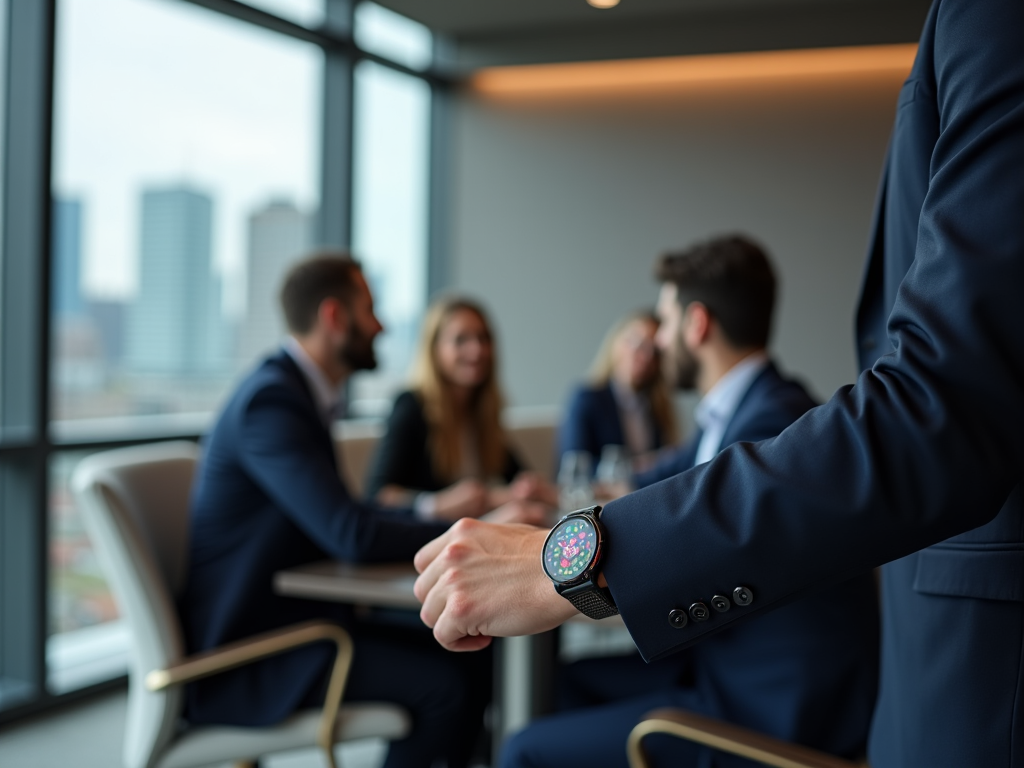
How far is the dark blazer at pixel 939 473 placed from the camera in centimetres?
75

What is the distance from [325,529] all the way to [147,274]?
2.76m

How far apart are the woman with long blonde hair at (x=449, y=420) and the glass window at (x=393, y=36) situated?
2.79 meters

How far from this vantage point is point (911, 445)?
0.75 metres

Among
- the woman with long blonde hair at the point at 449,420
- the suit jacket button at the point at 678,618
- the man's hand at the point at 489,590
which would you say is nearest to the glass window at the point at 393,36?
the woman with long blonde hair at the point at 449,420

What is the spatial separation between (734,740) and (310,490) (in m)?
1.26

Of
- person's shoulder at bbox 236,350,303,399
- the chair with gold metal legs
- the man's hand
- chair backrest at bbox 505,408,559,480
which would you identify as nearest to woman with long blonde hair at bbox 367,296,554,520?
chair backrest at bbox 505,408,559,480

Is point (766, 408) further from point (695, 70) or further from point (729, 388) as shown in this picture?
point (695, 70)

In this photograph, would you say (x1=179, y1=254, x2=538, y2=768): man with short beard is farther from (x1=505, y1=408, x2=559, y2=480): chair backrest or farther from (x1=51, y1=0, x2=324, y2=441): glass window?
(x1=505, y1=408, x2=559, y2=480): chair backrest

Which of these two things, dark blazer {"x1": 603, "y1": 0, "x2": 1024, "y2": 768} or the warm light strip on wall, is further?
the warm light strip on wall

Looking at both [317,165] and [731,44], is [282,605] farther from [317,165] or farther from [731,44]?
[731,44]

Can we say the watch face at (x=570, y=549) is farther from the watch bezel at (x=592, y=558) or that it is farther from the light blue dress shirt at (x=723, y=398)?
the light blue dress shirt at (x=723, y=398)

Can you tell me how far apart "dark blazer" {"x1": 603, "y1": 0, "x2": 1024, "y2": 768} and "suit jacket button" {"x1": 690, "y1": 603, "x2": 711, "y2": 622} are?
0.03 feet

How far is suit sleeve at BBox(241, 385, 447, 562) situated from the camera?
2523mm

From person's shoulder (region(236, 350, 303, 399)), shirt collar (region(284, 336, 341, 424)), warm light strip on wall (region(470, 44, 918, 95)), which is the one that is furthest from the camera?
warm light strip on wall (region(470, 44, 918, 95))
